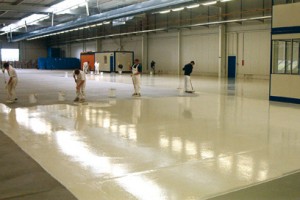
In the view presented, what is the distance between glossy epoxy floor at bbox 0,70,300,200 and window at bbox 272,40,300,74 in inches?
85.3

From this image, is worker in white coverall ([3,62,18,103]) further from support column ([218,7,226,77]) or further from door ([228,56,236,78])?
door ([228,56,236,78])

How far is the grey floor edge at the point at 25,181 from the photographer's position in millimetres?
4996

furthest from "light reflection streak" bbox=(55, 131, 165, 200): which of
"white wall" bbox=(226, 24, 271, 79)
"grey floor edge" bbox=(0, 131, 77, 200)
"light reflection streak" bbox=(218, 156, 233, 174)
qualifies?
"white wall" bbox=(226, 24, 271, 79)

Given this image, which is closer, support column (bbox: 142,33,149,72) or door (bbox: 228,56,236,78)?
door (bbox: 228,56,236,78)

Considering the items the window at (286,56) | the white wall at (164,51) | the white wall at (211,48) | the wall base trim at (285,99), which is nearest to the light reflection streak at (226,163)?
the wall base trim at (285,99)

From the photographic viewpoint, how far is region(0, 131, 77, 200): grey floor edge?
5.00 m

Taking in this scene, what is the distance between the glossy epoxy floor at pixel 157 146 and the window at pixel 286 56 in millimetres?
2166

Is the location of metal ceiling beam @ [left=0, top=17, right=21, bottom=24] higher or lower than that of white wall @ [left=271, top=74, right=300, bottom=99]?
higher

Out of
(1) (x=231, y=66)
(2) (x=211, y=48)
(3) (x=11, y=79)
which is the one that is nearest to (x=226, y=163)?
(3) (x=11, y=79)

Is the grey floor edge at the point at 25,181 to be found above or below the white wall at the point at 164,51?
below

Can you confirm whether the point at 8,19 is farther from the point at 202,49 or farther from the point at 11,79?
the point at 11,79

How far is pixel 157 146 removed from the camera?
26.1 ft

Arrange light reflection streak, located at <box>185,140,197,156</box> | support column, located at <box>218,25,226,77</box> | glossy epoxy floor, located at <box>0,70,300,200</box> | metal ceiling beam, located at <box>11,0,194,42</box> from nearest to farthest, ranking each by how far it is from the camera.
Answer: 1. glossy epoxy floor, located at <box>0,70,300,200</box>
2. light reflection streak, located at <box>185,140,197,156</box>
3. metal ceiling beam, located at <box>11,0,194,42</box>
4. support column, located at <box>218,25,226,77</box>

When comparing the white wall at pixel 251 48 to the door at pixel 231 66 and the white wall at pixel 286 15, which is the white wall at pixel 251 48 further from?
the white wall at pixel 286 15
